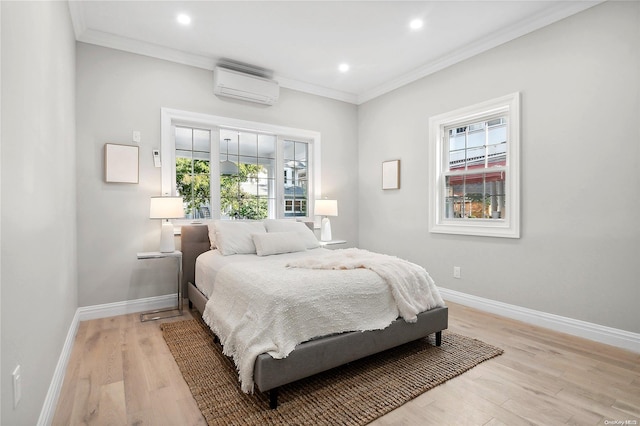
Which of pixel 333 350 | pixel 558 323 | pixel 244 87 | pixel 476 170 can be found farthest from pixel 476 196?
pixel 244 87

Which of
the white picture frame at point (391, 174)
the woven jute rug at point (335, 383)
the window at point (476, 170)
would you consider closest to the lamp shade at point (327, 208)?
the white picture frame at point (391, 174)

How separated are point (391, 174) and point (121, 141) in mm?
3333

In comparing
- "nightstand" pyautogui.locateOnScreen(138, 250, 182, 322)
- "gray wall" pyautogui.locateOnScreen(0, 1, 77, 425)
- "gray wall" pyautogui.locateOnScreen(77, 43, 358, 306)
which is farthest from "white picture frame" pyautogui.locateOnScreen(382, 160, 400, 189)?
"gray wall" pyautogui.locateOnScreen(0, 1, 77, 425)

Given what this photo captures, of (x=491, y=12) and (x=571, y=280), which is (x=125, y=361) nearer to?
(x=571, y=280)

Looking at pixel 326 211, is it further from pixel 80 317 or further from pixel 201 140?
pixel 80 317

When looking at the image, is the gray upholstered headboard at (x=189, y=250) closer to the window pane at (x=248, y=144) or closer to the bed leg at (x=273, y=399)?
the window pane at (x=248, y=144)

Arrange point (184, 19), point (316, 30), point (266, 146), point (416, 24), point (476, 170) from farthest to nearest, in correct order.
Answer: point (266, 146), point (476, 170), point (316, 30), point (416, 24), point (184, 19)

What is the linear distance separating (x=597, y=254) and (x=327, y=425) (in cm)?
264

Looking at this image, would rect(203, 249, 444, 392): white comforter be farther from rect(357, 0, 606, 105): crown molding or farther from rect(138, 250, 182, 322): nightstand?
rect(357, 0, 606, 105): crown molding

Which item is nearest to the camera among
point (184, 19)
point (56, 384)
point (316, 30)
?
point (56, 384)

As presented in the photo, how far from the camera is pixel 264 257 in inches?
126

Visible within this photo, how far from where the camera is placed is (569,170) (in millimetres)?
2920

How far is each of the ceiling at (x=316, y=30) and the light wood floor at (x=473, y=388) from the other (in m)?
2.89

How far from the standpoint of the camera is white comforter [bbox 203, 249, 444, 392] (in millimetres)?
1880
